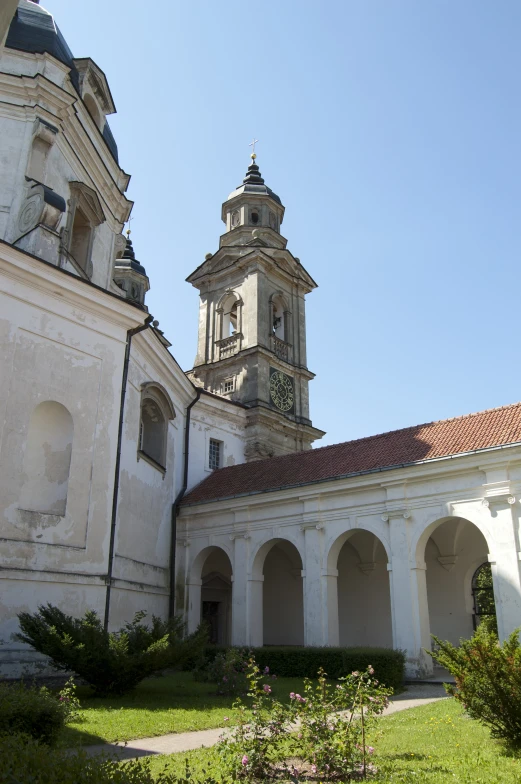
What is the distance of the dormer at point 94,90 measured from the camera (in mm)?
21297

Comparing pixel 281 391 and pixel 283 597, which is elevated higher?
pixel 281 391

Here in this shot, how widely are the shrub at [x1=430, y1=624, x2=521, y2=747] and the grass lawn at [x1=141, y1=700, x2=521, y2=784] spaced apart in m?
0.31

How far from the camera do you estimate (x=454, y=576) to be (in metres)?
20.5

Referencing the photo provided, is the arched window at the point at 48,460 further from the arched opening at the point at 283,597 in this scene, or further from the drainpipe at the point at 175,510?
the arched opening at the point at 283,597

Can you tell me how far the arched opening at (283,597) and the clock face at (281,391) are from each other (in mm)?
8769

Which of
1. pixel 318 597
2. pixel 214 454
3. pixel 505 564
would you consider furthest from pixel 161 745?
pixel 214 454

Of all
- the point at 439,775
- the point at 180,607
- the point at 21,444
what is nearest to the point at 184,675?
the point at 180,607

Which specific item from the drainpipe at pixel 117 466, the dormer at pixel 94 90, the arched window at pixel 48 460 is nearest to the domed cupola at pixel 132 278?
the dormer at pixel 94 90

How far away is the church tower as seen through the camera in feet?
100

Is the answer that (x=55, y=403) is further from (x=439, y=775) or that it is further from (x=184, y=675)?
(x=439, y=775)

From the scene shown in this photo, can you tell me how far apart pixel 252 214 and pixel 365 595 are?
22.6 metres

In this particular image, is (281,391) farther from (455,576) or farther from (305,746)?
(305,746)

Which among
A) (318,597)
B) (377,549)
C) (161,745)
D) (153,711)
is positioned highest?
(377,549)

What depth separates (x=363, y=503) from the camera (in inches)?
696
